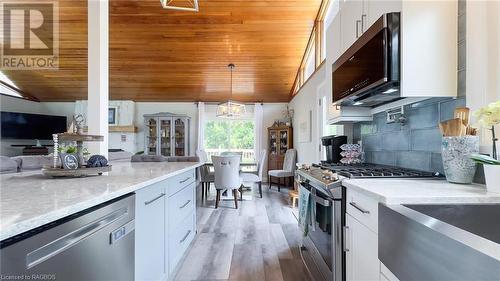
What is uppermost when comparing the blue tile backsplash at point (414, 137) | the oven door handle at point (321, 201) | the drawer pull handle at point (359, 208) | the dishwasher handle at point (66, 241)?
the blue tile backsplash at point (414, 137)

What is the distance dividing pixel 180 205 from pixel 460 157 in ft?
6.05

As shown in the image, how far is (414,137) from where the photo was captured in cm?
160

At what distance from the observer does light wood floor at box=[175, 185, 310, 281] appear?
200 cm

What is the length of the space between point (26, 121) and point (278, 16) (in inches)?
261

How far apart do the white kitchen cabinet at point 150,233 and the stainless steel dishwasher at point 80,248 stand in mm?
86

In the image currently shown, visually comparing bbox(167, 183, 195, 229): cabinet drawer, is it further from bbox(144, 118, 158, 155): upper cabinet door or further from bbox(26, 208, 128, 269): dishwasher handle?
bbox(144, 118, 158, 155): upper cabinet door

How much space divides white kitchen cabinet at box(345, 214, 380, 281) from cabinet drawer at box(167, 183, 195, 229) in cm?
118

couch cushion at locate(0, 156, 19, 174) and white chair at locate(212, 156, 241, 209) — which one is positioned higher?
couch cushion at locate(0, 156, 19, 174)

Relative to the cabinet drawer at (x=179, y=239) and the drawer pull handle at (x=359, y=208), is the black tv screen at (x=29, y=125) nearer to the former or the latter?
the cabinet drawer at (x=179, y=239)

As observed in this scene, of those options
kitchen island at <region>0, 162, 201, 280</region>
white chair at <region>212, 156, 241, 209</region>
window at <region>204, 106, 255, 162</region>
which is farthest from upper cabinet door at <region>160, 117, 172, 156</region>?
kitchen island at <region>0, 162, 201, 280</region>

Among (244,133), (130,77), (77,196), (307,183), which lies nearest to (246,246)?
(307,183)

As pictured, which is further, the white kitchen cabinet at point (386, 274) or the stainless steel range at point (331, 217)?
the stainless steel range at point (331, 217)

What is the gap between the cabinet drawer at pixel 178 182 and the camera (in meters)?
1.76

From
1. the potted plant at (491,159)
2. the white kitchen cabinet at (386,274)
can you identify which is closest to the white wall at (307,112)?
the potted plant at (491,159)
